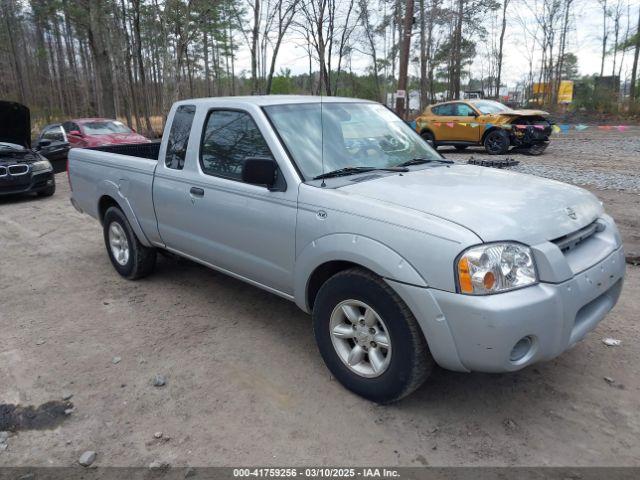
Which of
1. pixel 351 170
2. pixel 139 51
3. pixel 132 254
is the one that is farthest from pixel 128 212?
pixel 139 51

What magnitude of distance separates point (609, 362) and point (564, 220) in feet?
4.19

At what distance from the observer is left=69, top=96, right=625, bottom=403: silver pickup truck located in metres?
2.53

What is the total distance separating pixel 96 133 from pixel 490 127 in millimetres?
11845

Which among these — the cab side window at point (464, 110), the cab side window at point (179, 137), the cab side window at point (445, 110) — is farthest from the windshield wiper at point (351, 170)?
the cab side window at point (445, 110)

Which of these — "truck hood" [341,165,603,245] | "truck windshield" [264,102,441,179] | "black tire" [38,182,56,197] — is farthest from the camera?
"black tire" [38,182,56,197]

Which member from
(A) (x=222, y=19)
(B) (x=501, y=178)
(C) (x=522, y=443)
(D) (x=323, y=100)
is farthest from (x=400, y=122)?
(A) (x=222, y=19)

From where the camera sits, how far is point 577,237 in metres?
2.93

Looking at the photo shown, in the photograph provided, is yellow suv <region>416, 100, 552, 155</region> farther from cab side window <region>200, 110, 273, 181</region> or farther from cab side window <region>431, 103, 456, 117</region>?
cab side window <region>200, 110, 273, 181</region>

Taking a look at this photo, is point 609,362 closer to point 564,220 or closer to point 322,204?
point 564,220

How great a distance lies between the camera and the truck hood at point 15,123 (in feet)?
32.3

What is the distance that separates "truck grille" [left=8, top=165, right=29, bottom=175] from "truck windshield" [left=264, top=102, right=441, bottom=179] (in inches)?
341

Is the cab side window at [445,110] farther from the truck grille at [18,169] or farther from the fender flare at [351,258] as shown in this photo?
the fender flare at [351,258]

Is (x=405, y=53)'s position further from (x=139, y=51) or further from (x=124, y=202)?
(x=139, y=51)

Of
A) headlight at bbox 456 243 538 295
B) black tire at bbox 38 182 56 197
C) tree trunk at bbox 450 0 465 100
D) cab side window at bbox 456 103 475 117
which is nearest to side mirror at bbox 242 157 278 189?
headlight at bbox 456 243 538 295
